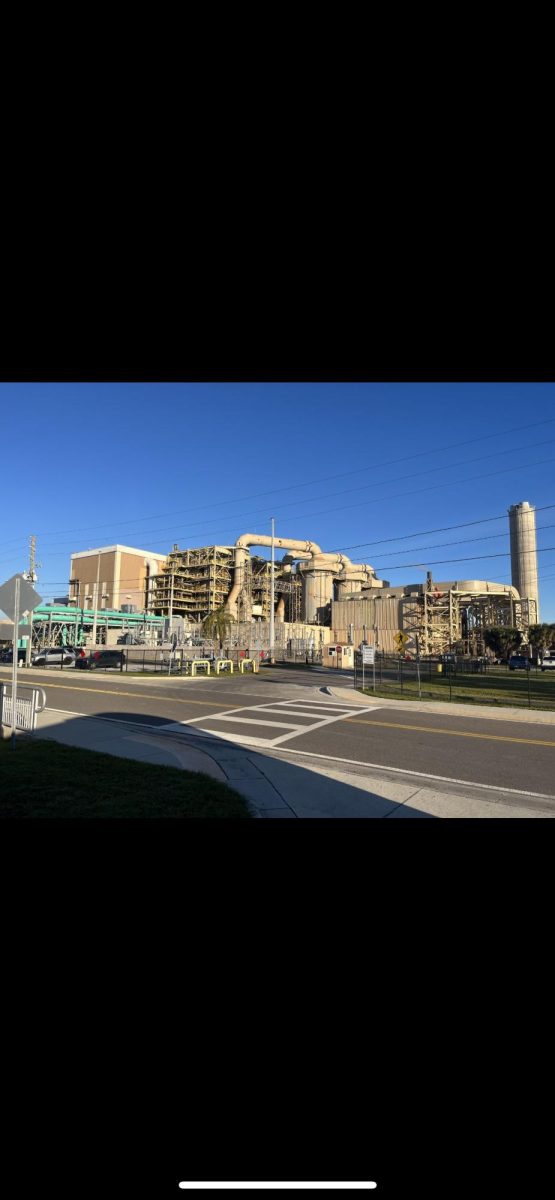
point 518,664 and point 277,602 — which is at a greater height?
point 277,602

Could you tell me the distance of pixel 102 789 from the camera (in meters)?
5.72

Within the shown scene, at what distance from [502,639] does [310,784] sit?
4198 centimetres

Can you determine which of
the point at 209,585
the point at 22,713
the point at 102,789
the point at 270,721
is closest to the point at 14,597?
the point at 22,713

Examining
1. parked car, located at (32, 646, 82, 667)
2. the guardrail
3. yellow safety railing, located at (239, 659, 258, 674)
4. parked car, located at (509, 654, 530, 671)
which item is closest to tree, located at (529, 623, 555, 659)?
parked car, located at (509, 654, 530, 671)

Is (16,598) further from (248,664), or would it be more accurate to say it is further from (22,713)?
Answer: (248,664)

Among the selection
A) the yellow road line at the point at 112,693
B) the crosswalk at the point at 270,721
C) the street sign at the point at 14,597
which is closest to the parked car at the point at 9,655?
the yellow road line at the point at 112,693

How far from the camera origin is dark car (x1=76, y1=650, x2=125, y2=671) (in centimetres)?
2828

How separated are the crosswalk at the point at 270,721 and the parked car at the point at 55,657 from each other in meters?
17.9

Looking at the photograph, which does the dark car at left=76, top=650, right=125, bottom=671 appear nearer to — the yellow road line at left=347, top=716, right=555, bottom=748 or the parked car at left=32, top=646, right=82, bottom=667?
the parked car at left=32, top=646, right=82, bottom=667

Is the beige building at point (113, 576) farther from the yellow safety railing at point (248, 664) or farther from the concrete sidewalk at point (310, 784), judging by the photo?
the concrete sidewalk at point (310, 784)
